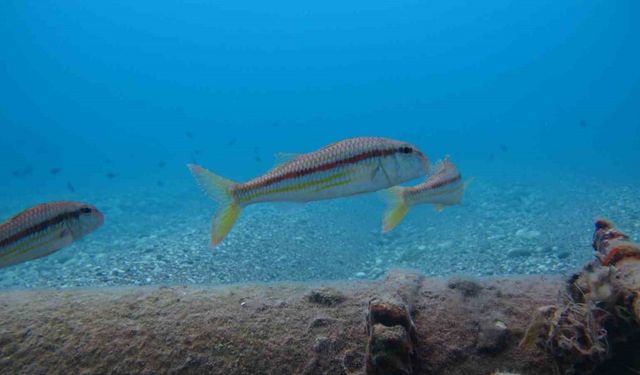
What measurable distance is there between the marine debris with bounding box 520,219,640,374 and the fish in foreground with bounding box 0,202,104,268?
4.69 meters

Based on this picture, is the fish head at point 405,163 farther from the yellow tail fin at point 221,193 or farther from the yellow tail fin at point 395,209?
the yellow tail fin at point 221,193

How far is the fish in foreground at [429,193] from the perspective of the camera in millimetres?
5285

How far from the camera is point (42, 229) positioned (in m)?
4.18

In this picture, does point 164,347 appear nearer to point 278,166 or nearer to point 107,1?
point 278,166

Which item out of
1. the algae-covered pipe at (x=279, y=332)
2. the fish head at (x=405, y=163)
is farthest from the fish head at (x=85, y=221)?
the fish head at (x=405, y=163)

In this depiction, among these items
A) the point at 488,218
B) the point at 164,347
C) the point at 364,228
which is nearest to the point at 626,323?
the point at 164,347

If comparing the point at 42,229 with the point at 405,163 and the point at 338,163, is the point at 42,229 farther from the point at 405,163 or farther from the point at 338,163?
the point at 405,163

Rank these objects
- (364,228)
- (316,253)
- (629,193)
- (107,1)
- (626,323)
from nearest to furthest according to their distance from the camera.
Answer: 1. (626,323)
2. (316,253)
3. (364,228)
4. (629,193)
5. (107,1)

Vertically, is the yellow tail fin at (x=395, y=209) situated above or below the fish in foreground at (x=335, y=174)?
below

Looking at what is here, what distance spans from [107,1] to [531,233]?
18635 cm

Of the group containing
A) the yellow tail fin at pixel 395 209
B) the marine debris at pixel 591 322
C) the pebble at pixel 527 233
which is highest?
the yellow tail fin at pixel 395 209

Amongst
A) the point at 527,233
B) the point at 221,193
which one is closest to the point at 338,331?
the point at 221,193

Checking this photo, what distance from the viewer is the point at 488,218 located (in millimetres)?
15641

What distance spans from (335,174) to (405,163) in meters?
0.76
